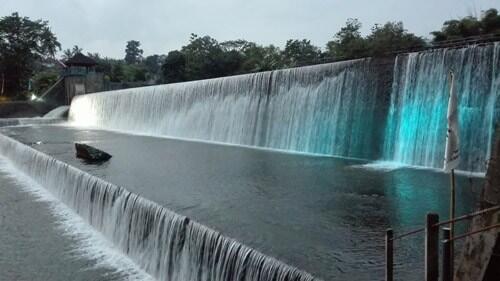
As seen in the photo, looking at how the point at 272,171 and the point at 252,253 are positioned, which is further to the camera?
the point at 272,171

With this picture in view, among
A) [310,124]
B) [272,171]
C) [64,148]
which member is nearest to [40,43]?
[64,148]

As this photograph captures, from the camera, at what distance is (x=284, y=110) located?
20.6 metres

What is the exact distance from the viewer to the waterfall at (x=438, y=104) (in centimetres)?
1316

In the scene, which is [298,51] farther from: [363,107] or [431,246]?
[431,246]

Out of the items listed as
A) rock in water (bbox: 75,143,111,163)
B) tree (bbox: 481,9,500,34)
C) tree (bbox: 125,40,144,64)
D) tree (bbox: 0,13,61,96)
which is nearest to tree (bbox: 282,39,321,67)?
tree (bbox: 481,9,500,34)

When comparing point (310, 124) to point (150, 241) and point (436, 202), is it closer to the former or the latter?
point (436, 202)

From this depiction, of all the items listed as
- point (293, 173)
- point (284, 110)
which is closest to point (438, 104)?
point (293, 173)

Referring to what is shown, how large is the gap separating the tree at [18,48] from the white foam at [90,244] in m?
50.9

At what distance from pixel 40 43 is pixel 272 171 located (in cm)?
5732

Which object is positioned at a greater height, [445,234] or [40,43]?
[40,43]

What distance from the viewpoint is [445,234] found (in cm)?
426

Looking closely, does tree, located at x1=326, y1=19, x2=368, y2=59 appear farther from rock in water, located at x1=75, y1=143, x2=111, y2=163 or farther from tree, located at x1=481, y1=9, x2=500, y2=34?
rock in water, located at x1=75, y1=143, x2=111, y2=163

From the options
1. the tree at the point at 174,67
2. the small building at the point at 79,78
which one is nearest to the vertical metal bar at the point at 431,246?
the small building at the point at 79,78

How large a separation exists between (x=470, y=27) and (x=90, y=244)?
2347cm
